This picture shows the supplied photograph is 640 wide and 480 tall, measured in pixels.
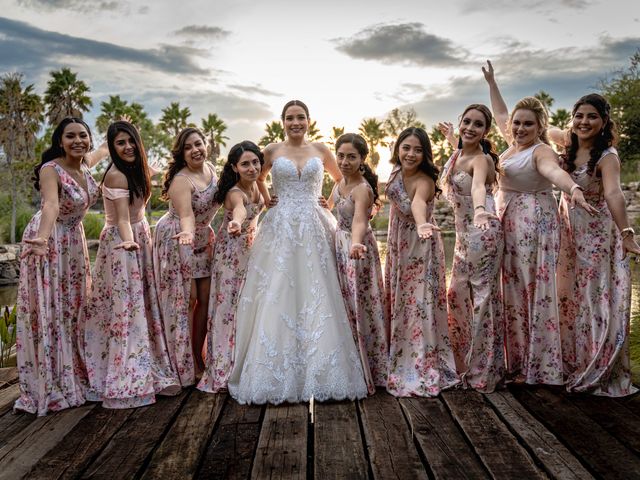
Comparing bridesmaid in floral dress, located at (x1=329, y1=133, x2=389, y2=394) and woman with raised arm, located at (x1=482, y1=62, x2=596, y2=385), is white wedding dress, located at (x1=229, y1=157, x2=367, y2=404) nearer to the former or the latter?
bridesmaid in floral dress, located at (x1=329, y1=133, x2=389, y2=394)

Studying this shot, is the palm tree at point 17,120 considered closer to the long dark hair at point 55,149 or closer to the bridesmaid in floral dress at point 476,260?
the long dark hair at point 55,149

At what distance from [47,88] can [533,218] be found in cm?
3759

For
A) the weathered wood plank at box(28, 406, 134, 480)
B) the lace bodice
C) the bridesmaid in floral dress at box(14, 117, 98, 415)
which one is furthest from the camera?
the lace bodice

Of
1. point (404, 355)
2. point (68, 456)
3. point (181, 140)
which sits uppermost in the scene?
point (181, 140)

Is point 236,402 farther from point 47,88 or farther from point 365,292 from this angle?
point 47,88

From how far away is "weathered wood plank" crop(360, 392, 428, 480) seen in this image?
3.50m

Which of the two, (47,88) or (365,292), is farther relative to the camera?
(47,88)

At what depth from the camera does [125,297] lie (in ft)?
16.3

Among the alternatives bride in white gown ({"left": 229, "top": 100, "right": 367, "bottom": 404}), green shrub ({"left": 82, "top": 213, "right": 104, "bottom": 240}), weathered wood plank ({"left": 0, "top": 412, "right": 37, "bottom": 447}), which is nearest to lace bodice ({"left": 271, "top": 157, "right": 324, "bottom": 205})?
bride in white gown ({"left": 229, "top": 100, "right": 367, "bottom": 404})

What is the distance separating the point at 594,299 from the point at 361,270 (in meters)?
2.07

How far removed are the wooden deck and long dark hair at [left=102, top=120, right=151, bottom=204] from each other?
1.89 m

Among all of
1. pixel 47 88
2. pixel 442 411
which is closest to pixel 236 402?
pixel 442 411

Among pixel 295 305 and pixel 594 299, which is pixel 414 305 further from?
pixel 594 299

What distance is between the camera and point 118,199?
497cm
